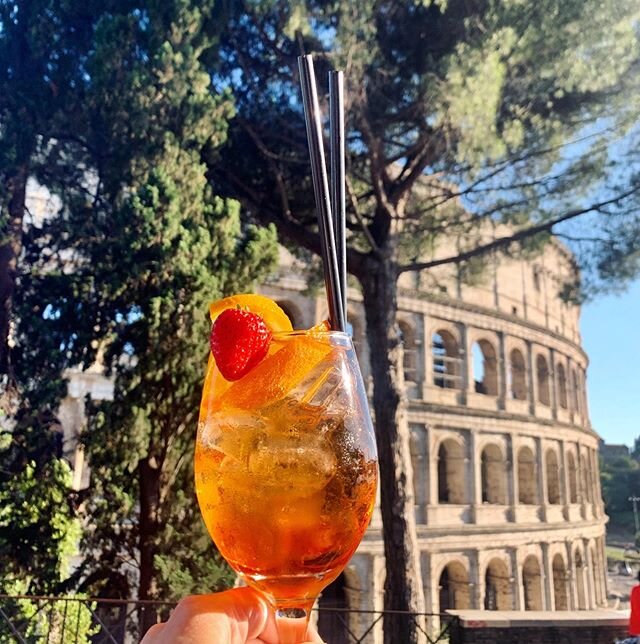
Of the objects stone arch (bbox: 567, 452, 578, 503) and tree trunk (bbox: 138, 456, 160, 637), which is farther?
stone arch (bbox: 567, 452, 578, 503)

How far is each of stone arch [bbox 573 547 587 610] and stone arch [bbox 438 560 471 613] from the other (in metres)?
5.52

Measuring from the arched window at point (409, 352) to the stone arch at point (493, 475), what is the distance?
3451 mm

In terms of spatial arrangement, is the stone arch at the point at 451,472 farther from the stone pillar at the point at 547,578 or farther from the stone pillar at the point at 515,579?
the stone pillar at the point at 547,578

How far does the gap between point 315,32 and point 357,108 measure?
1.11 metres

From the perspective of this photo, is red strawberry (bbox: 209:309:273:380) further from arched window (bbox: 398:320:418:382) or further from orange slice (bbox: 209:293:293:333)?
arched window (bbox: 398:320:418:382)

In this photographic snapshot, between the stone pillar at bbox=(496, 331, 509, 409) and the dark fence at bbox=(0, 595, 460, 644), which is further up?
the stone pillar at bbox=(496, 331, 509, 409)

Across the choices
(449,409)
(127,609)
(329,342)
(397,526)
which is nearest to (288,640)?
(329,342)

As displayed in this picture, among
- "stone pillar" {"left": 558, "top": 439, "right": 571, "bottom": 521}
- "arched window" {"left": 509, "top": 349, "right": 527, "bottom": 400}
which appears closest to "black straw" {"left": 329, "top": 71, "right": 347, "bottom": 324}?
"arched window" {"left": 509, "top": 349, "right": 527, "bottom": 400}

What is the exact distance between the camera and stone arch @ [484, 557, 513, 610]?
55.2 feet

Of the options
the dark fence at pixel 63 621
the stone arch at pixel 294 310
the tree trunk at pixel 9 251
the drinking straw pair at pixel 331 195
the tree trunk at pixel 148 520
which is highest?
the stone arch at pixel 294 310

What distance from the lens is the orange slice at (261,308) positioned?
3.58ft

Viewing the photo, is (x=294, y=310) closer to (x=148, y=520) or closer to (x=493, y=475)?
(x=493, y=475)

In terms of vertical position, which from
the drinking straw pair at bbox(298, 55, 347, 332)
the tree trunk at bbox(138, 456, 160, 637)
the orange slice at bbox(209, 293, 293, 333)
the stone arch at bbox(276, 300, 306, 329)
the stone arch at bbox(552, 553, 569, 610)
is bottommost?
the stone arch at bbox(552, 553, 569, 610)

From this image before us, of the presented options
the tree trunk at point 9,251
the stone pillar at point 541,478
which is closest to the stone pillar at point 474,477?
the stone pillar at point 541,478
